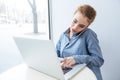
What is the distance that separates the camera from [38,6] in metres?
2.23

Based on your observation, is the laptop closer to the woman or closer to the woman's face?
the woman

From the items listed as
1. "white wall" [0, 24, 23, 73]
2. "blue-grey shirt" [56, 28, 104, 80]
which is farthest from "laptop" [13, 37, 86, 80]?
"white wall" [0, 24, 23, 73]

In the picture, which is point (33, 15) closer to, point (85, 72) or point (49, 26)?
point (49, 26)

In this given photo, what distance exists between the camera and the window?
197cm

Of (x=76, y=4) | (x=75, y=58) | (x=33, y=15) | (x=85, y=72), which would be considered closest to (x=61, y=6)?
(x=76, y=4)

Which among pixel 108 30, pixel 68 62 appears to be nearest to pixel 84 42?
pixel 68 62

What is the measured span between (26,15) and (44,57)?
130 centimetres

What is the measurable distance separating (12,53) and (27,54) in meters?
1.08

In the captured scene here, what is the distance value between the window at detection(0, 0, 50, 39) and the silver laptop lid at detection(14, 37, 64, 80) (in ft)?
3.20

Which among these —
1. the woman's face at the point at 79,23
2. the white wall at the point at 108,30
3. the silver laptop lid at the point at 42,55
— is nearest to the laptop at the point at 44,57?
the silver laptop lid at the point at 42,55

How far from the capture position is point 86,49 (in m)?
1.42

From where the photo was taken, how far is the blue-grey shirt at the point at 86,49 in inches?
52.3

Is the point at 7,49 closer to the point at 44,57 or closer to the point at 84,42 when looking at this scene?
the point at 84,42

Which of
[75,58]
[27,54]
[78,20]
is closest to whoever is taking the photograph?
[27,54]
